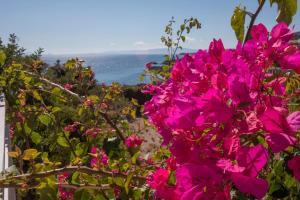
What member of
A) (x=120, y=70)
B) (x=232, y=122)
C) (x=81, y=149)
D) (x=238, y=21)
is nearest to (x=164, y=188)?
(x=232, y=122)

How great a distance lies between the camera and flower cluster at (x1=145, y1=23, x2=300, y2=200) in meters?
0.44

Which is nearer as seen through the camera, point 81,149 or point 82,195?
point 82,195

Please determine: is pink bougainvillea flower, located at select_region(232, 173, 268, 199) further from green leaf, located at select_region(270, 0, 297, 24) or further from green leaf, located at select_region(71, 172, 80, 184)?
green leaf, located at select_region(71, 172, 80, 184)

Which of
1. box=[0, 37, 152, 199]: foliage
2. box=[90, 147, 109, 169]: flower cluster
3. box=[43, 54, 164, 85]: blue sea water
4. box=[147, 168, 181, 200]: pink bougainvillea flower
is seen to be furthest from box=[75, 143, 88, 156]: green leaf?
box=[43, 54, 164, 85]: blue sea water

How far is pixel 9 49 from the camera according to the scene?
4.89 metres

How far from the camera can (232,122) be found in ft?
1.67

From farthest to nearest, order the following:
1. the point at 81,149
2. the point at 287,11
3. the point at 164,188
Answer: the point at 81,149
the point at 287,11
the point at 164,188

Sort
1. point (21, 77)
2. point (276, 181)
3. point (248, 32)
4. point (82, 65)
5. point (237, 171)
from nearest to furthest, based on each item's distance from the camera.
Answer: point (237, 171)
point (248, 32)
point (276, 181)
point (21, 77)
point (82, 65)

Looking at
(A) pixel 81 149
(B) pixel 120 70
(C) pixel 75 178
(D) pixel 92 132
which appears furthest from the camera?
(B) pixel 120 70

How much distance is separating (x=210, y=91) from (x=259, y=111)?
0.08 meters

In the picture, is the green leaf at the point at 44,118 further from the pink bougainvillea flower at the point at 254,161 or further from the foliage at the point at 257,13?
the pink bougainvillea flower at the point at 254,161

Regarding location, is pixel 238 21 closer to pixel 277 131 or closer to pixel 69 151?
pixel 277 131

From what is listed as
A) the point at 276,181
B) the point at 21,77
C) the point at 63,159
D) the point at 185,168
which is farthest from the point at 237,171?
the point at 63,159

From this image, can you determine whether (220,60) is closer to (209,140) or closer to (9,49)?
(209,140)
